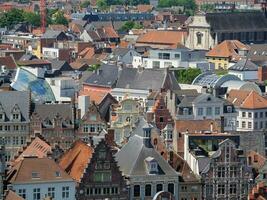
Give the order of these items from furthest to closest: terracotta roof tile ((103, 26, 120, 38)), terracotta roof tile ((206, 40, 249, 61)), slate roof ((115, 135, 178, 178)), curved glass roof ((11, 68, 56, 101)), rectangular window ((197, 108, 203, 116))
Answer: terracotta roof tile ((103, 26, 120, 38)), terracotta roof tile ((206, 40, 249, 61)), curved glass roof ((11, 68, 56, 101)), rectangular window ((197, 108, 203, 116)), slate roof ((115, 135, 178, 178))

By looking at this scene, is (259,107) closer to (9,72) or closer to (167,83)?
(167,83)

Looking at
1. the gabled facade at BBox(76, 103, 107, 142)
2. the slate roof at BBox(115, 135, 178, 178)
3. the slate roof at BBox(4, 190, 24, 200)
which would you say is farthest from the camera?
the gabled facade at BBox(76, 103, 107, 142)

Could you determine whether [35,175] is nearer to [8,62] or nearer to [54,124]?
[54,124]

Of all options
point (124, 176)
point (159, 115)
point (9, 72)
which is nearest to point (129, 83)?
point (9, 72)

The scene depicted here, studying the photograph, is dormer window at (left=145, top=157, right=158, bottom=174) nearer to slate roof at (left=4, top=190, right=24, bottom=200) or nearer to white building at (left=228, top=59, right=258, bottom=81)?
slate roof at (left=4, top=190, right=24, bottom=200)

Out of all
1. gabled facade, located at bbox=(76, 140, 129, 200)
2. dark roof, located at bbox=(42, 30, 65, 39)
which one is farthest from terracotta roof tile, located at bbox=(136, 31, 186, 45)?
gabled facade, located at bbox=(76, 140, 129, 200)

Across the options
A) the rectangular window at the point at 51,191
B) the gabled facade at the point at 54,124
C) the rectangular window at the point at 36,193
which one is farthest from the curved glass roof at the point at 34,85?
the rectangular window at the point at 36,193
